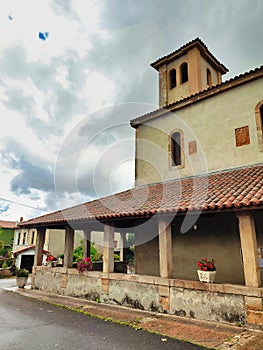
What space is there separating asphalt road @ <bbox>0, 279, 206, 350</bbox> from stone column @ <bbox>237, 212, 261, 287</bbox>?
7.15ft

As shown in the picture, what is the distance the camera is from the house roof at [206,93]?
10.9 metres

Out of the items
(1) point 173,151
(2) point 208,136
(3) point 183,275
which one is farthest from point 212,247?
(1) point 173,151

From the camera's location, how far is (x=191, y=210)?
7051 mm

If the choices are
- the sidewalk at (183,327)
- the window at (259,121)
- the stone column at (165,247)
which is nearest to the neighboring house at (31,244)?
the sidewalk at (183,327)

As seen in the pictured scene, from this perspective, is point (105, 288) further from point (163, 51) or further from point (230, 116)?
point (163, 51)

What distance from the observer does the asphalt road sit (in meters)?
5.15

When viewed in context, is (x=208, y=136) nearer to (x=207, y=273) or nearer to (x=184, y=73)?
(x=184, y=73)

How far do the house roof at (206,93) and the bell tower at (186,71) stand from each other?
1.41 m

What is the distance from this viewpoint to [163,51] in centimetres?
1672

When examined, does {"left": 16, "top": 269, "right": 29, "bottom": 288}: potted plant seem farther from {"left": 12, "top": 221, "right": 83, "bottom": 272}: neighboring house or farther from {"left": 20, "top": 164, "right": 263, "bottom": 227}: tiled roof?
{"left": 12, "top": 221, "right": 83, "bottom": 272}: neighboring house

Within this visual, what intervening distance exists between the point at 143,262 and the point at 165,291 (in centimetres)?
390

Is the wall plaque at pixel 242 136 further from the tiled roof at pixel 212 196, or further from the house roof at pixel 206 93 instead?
the house roof at pixel 206 93

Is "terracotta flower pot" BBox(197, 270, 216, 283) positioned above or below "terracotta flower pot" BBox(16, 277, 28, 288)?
above

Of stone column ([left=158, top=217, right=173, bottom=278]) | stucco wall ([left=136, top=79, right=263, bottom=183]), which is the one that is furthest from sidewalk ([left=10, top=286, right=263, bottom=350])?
stucco wall ([left=136, top=79, right=263, bottom=183])
